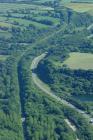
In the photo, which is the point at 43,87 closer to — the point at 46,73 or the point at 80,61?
the point at 46,73

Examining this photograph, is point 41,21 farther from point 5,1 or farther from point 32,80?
point 32,80

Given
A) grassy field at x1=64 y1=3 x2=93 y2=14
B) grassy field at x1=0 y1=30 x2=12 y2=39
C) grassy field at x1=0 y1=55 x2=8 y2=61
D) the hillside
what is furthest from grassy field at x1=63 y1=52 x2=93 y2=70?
grassy field at x1=64 y1=3 x2=93 y2=14

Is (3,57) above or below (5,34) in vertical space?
below

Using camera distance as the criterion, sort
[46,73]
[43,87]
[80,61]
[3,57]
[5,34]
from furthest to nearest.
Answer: [5,34]
[3,57]
[80,61]
[46,73]
[43,87]

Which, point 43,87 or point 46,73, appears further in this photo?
point 46,73

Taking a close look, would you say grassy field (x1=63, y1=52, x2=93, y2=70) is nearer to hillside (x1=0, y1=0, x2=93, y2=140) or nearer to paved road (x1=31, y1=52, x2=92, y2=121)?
hillside (x1=0, y1=0, x2=93, y2=140)

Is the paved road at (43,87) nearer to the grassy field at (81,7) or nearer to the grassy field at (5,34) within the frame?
the grassy field at (5,34)

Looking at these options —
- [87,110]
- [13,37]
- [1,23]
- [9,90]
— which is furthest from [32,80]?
[1,23]

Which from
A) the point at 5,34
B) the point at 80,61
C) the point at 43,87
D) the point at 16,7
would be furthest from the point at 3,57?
the point at 16,7
